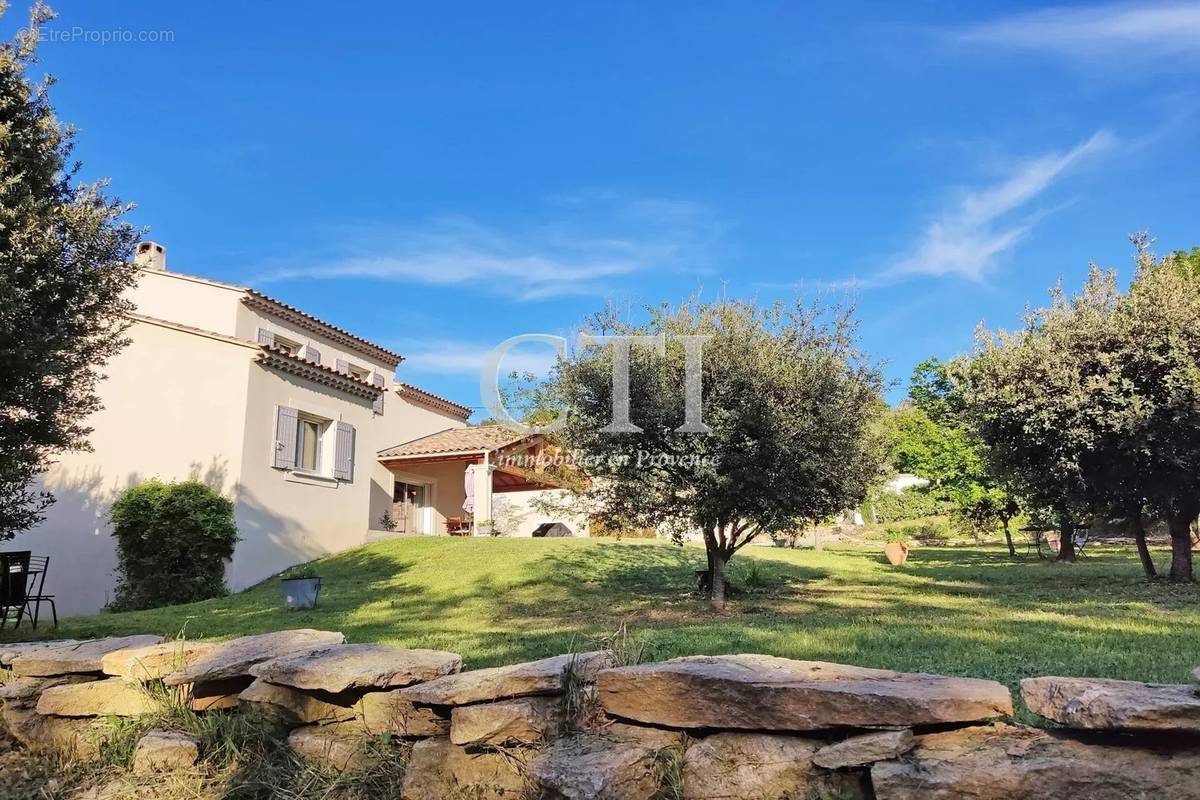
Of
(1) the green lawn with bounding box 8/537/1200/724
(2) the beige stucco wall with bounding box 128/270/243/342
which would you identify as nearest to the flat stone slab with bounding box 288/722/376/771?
(1) the green lawn with bounding box 8/537/1200/724

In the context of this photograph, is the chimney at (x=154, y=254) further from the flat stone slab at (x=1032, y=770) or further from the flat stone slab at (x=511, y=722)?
the flat stone slab at (x=1032, y=770)

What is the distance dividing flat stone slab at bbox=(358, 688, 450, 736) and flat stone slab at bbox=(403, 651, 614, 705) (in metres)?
0.08

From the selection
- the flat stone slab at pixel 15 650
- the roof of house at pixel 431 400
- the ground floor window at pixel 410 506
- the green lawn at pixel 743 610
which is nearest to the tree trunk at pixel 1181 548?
the green lawn at pixel 743 610

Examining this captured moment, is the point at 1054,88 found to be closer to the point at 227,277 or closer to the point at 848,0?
the point at 848,0

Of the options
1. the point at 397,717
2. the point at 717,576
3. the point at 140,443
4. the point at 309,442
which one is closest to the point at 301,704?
the point at 397,717

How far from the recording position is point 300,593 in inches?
424

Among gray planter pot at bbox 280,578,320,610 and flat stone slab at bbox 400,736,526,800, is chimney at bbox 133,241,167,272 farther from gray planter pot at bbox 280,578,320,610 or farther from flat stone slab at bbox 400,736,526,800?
flat stone slab at bbox 400,736,526,800

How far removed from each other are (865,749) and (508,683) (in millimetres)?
1678

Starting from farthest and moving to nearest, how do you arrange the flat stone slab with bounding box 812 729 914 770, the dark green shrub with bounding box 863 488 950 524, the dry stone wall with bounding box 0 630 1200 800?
the dark green shrub with bounding box 863 488 950 524
the flat stone slab with bounding box 812 729 914 770
the dry stone wall with bounding box 0 630 1200 800

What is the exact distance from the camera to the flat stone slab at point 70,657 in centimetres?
523

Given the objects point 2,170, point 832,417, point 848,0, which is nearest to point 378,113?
point 2,170

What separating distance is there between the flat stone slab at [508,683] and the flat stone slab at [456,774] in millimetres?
233

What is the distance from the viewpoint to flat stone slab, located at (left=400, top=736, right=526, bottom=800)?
3479 mm

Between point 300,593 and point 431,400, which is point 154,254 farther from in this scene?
point 300,593
